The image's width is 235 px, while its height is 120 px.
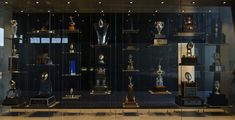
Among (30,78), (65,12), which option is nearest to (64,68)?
(30,78)

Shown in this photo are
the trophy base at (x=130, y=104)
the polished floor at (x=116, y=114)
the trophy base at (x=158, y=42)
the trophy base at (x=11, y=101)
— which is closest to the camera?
the polished floor at (x=116, y=114)

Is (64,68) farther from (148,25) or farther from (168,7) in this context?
(168,7)

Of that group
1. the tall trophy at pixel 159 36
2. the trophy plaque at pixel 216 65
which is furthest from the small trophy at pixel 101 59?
the trophy plaque at pixel 216 65

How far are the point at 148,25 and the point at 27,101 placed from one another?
9.98 feet

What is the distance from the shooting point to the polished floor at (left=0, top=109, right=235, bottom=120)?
6688 millimetres

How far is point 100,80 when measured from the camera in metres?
7.34

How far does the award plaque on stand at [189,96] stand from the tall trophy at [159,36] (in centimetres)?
95

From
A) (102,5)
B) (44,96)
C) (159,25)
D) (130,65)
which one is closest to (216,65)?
(159,25)

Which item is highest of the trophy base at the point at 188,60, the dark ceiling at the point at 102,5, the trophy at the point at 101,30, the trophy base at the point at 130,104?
the dark ceiling at the point at 102,5

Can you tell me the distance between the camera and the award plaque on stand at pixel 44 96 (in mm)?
6883

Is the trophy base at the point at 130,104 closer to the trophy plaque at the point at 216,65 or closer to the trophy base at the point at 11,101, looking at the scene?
the trophy plaque at the point at 216,65

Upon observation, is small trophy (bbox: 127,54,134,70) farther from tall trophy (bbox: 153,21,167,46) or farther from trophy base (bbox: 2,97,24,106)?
trophy base (bbox: 2,97,24,106)

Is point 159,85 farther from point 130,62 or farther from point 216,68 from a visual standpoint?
point 216,68

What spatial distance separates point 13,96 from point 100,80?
1846 millimetres
